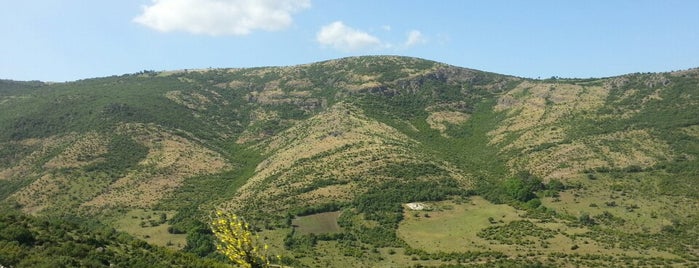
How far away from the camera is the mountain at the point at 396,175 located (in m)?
94.2

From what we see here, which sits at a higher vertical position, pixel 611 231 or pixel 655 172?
pixel 655 172

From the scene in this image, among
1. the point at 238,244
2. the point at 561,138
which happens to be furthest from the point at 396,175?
the point at 238,244

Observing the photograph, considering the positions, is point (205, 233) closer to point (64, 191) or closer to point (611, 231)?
point (64, 191)

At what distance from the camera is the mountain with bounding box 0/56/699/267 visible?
94188 millimetres

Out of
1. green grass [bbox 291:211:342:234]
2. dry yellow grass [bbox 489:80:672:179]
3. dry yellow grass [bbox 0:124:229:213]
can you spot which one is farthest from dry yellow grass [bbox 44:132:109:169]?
dry yellow grass [bbox 489:80:672:179]

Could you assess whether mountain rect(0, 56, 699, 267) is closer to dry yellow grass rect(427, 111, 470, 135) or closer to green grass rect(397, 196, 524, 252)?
green grass rect(397, 196, 524, 252)

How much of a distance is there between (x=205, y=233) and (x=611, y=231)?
7914 cm

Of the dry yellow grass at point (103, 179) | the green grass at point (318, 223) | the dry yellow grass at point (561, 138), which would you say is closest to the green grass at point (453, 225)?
the green grass at point (318, 223)

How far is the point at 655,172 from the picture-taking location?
396 feet

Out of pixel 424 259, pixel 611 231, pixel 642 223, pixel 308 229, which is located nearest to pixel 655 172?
pixel 642 223

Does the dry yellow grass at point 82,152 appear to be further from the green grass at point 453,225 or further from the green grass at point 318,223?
the green grass at point 453,225

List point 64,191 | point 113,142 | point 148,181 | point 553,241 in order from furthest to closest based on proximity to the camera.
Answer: point 113,142
point 148,181
point 64,191
point 553,241

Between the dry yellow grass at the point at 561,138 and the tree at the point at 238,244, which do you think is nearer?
the tree at the point at 238,244

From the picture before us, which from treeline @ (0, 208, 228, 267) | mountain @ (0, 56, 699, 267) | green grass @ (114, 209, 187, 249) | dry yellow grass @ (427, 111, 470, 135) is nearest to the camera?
treeline @ (0, 208, 228, 267)
